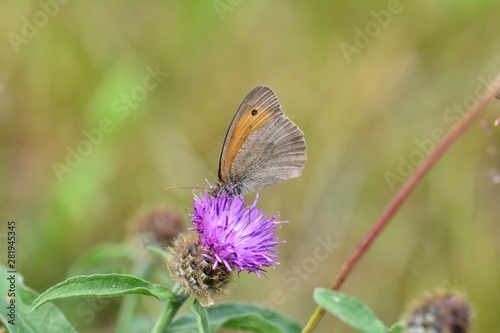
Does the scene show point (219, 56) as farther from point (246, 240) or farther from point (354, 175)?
point (246, 240)

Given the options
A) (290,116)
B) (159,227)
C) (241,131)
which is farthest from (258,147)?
(290,116)

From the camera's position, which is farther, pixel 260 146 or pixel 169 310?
pixel 260 146

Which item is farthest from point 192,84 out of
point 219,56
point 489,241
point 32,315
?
point 32,315

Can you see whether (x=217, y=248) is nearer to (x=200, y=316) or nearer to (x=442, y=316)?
(x=200, y=316)
